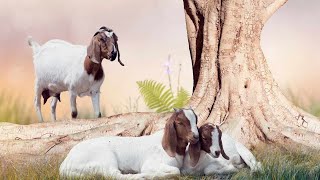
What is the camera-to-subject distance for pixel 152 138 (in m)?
8.24

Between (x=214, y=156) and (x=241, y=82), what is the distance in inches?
100

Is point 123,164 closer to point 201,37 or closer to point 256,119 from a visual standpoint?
point 256,119

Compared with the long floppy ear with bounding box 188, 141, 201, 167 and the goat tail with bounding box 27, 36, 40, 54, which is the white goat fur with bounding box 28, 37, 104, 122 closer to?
the goat tail with bounding box 27, 36, 40, 54

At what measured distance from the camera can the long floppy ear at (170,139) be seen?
7820 mm

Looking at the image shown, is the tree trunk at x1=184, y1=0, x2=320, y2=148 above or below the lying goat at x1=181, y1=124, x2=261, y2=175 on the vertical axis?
Answer: above

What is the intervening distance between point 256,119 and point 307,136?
2.01 feet

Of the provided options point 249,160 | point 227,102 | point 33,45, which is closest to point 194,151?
point 249,160

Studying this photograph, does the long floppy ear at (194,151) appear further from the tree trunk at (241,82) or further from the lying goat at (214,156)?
the tree trunk at (241,82)

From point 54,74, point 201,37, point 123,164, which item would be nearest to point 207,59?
point 201,37

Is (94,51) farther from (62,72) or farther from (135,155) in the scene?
(135,155)

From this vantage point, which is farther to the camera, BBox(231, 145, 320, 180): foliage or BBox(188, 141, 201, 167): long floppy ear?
BBox(231, 145, 320, 180): foliage

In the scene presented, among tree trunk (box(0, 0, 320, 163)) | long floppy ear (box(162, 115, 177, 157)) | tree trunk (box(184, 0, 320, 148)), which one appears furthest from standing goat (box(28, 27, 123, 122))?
long floppy ear (box(162, 115, 177, 157))

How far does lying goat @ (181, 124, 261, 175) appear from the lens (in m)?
7.82

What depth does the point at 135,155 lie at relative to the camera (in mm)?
8133
